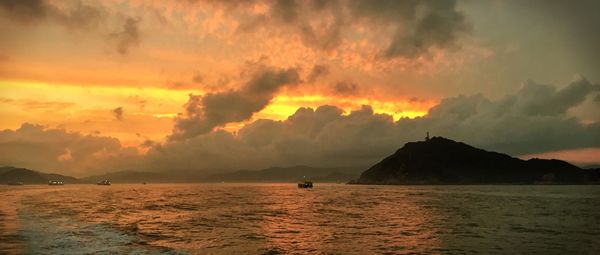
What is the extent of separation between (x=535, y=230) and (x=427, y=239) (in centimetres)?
1804

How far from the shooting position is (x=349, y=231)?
187ft

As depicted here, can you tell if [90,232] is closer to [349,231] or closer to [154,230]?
[154,230]

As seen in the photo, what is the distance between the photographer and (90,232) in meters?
53.2

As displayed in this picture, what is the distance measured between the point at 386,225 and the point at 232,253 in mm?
30243

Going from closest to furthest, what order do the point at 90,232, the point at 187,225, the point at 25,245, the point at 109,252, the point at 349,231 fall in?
1. the point at 109,252
2. the point at 25,245
3. the point at 90,232
4. the point at 349,231
5. the point at 187,225

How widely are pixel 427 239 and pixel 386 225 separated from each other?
1482cm

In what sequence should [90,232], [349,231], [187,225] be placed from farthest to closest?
1. [187,225]
2. [349,231]
3. [90,232]

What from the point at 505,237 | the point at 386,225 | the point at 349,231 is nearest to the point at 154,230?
the point at 349,231

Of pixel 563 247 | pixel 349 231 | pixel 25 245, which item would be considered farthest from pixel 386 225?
pixel 25 245

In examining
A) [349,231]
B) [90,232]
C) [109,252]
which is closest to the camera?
[109,252]

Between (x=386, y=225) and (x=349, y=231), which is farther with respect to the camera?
(x=386, y=225)

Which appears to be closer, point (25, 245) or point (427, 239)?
point (25, 245)

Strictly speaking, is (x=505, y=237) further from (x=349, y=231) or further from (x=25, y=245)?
(x=25, y=245)

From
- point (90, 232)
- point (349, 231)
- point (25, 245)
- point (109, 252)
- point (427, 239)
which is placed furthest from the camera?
point (349, 231)
